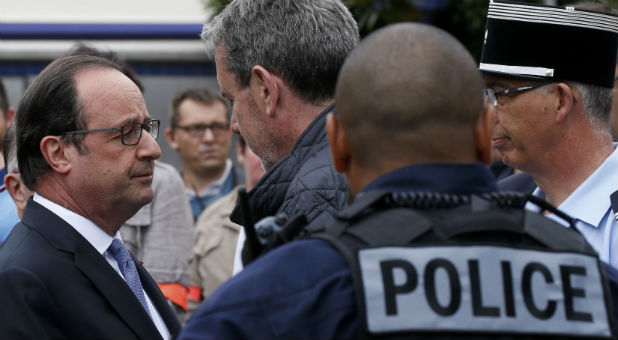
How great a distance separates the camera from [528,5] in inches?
133

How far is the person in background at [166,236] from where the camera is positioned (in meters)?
5.47

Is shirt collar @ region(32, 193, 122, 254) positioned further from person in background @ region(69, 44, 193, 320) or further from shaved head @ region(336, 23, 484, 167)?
person in background @ region(69, 44, 193, 320)

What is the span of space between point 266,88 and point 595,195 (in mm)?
1235

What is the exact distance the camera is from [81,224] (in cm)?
298

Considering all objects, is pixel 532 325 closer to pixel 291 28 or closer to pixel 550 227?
pixel 550 227

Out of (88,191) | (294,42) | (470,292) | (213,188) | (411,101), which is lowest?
(213,188)

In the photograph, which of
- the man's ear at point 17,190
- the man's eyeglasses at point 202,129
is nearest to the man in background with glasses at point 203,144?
the man's eyeglasses at point 202,129

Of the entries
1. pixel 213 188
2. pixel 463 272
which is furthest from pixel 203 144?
pixel 463 272

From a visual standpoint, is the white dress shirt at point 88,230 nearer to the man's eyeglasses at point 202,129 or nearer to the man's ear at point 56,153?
the man's ear at point 56,153

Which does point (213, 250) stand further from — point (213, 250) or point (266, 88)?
point (266, 88)

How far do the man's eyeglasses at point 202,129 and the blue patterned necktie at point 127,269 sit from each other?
3.76 m

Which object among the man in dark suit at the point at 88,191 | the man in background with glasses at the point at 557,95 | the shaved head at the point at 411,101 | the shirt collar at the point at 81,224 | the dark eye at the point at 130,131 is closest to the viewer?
the shaved head at the point at 411,101

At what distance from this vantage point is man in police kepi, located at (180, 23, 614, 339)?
5.72 feet

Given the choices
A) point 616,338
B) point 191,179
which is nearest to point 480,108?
point 616,338
